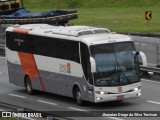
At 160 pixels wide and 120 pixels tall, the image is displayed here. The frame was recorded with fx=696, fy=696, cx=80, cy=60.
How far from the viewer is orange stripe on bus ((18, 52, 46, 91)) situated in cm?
2731

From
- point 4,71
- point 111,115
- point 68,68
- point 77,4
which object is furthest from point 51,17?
point 77,4

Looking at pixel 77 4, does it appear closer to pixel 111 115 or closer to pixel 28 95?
pixel 28 95

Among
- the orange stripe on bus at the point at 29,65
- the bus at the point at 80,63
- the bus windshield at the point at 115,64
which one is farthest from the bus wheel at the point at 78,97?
the orange stripe on bus at the point at 29,65

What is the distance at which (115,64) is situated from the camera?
2306 cm

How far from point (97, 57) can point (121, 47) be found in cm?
100

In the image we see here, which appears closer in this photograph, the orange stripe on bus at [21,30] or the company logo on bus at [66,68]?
the company logo on bus at [66,68]

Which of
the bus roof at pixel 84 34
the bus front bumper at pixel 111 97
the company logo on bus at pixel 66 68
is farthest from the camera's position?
the company logo on bus at pixel 66 68

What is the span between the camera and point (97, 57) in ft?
75.7

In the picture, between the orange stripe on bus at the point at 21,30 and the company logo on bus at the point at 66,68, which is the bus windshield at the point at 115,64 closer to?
the company logo on bus at the point at 66,68

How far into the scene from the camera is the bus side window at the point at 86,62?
2312 centimetres

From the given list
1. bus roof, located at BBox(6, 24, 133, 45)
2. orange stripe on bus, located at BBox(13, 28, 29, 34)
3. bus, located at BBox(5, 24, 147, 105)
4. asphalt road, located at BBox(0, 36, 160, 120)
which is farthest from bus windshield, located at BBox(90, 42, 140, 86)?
orange stripe on bus, located at BBox(13, 28, 29, 34)

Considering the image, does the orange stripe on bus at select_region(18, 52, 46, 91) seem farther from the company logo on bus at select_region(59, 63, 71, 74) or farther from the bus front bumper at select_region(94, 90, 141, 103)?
the bus front bumper at select_region(94, 90, 141, 103)

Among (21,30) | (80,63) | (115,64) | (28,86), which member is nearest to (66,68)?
(80,63)

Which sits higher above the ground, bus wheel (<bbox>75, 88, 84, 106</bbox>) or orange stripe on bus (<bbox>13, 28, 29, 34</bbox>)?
orange stripe on bus (<bbox>13, 28, 29, 34</bbox>)
